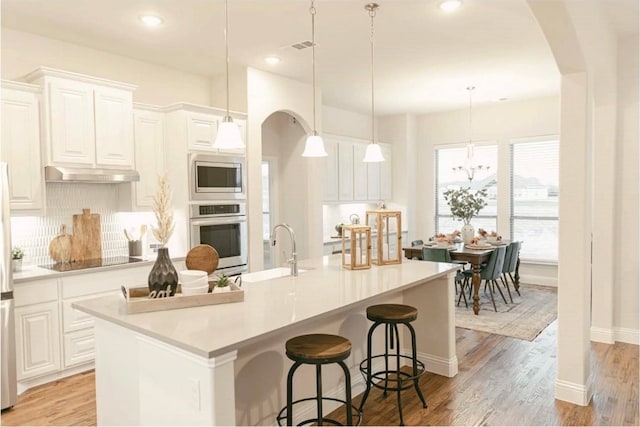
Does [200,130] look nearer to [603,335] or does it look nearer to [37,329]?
[37,329]

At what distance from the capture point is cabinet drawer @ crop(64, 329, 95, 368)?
3.77 meters

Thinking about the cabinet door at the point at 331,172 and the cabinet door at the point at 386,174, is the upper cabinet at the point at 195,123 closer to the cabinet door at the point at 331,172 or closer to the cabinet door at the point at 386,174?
the cabinet door at the point at 331,172

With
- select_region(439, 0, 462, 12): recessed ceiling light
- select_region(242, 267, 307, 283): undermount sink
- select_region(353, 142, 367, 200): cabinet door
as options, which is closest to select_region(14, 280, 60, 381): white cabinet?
select_region(242, 267, 307, 283): undermount sink

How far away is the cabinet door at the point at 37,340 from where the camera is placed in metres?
3.50

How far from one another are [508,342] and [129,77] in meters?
4.80

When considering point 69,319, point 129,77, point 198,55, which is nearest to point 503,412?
point 69,319

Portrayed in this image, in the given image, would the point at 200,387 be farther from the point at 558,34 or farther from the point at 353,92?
the point at 353,92

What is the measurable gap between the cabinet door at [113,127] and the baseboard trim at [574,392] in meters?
4.14

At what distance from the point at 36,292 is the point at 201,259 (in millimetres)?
1857

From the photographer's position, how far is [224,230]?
4859mm

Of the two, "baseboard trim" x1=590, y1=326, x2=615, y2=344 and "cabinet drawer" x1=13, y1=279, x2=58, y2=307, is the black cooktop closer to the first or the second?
"cabinet drawer" x1=13, y1=279, x2=58, y2=307

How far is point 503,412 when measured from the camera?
121 inches

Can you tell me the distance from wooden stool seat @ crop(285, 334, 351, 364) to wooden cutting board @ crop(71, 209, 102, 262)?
9.34 ft

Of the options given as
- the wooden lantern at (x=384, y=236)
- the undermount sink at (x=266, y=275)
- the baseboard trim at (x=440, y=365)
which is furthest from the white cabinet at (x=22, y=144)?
the baseboard trim at (x=440, y=365)
